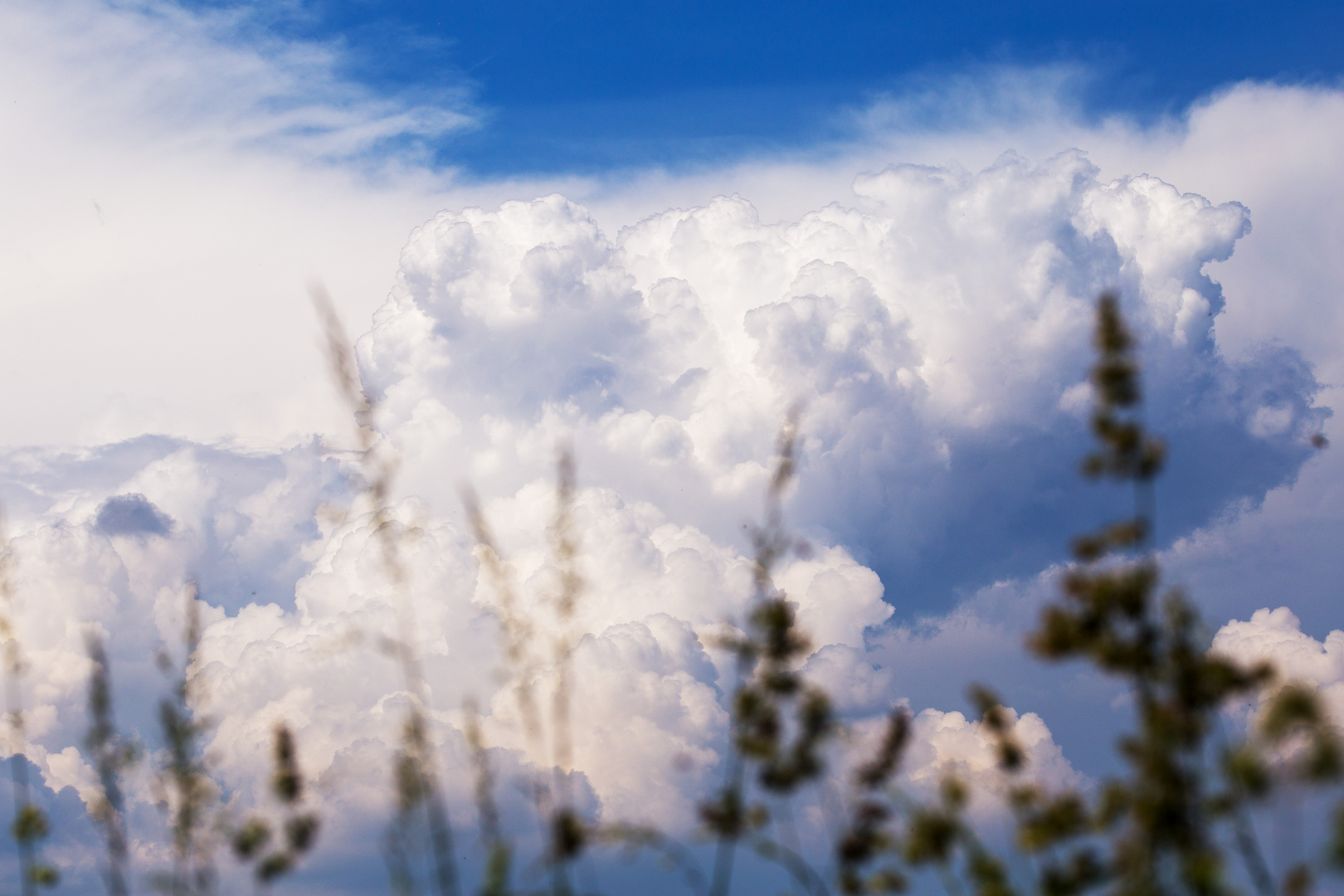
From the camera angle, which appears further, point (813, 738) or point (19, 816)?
point (19, 816)

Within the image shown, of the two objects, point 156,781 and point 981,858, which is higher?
point 156,781

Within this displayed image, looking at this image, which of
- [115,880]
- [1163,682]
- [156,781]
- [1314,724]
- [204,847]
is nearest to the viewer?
[1314,724]

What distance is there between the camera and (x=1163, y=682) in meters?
12.6

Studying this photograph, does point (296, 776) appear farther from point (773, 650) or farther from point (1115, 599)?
point (1115, 599)

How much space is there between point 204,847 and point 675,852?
811 centimetres

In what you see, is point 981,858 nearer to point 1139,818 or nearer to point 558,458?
point 1139,818

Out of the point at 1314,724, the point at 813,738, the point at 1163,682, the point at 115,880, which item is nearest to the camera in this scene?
Answer: the point at 1314,724

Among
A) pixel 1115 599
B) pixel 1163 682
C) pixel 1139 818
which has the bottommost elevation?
pixel 1139 818

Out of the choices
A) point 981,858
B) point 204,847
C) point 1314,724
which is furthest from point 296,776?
point 1314,724

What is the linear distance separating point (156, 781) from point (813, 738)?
10168 millimetres

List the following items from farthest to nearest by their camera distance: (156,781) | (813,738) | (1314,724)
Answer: (156,781), (813,738), (1314,724)

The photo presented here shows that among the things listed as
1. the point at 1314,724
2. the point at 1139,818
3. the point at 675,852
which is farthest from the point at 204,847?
the point at 1314,724

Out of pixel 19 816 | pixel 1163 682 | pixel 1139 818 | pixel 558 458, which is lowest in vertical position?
pixel 1139 818

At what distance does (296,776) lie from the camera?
16.9 meters
